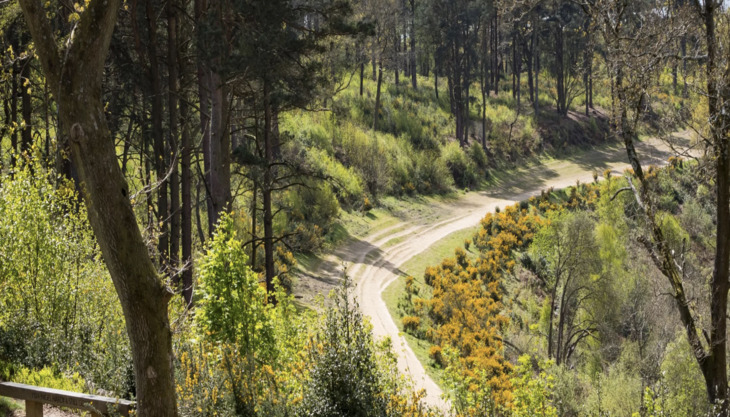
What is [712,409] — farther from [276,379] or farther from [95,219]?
[95,219]

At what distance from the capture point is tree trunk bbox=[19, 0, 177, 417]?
4.61 meters

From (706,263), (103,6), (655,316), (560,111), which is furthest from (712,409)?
(560,111)

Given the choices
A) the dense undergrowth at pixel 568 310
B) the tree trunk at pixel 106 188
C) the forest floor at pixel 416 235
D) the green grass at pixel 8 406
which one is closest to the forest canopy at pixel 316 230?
the tree trunk at pixel 106 188

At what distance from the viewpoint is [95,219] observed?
4.79 m

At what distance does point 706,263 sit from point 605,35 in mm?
26605

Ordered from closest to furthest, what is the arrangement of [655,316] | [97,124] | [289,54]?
[97,124]
[289,54]
[655,316]

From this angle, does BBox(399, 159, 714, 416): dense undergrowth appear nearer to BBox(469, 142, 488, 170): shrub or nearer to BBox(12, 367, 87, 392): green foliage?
BBox(12, 367, 87, 392): green foliage

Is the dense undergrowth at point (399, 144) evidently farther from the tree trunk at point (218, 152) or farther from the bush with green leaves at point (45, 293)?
the bush with green leaves at point (45, 293)

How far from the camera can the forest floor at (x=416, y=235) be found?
1816cm

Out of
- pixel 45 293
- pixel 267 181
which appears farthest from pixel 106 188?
pixel 267 181

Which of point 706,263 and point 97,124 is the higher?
point 97,124

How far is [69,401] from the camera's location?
5754 mm

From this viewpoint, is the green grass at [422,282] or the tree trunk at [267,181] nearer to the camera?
the tree trunk at [267,181]

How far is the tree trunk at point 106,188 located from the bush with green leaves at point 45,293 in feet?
11.1
